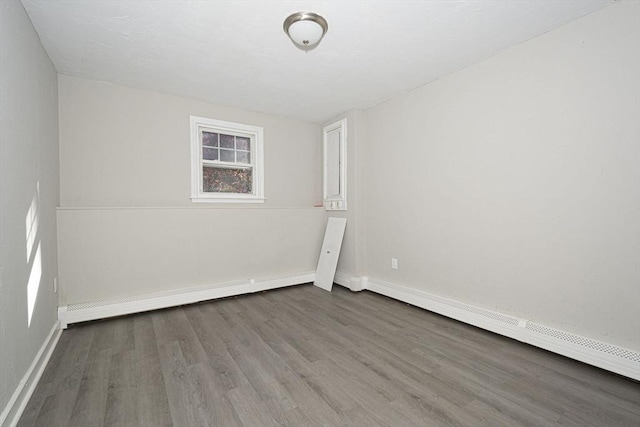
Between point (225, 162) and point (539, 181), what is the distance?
360cm

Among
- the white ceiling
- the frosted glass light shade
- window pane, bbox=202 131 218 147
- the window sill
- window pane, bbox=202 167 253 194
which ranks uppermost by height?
→ the white ceiling

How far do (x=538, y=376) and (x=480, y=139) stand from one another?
2.00 m

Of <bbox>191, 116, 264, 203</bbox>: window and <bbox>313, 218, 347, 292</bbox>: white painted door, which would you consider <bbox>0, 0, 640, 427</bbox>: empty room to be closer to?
<bbox>191, 116, 264, 203</bbox>: window

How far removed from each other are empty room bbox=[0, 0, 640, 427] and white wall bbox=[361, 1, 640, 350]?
15 mm

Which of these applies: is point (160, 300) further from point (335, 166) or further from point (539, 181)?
point (539, 181)

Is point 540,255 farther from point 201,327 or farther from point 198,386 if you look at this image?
point 201,327

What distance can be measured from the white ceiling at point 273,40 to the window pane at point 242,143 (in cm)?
80

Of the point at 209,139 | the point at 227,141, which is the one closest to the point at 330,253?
the point at 227,141

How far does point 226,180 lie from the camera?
4.04m

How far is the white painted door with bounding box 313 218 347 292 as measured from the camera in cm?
413

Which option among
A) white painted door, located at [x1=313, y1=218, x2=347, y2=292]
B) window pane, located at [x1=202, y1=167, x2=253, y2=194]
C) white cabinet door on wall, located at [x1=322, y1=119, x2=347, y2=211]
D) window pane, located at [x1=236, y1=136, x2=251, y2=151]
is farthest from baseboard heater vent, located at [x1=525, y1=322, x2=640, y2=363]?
window pane, located at [x1=236, y1=136, x2=251, y2=151]

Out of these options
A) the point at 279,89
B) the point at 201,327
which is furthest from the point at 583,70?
the point at 201,327

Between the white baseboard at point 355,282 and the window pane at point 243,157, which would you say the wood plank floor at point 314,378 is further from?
the window pane at point 243,157

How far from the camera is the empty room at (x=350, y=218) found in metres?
1.74
